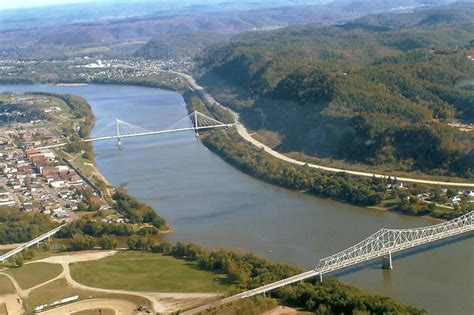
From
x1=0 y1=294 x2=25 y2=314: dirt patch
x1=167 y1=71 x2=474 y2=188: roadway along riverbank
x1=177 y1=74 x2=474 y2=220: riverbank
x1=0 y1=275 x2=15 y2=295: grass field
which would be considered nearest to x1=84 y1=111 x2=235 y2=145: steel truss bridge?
x1=167 y1=71 x2=474 y2=188: roadway along riverbank

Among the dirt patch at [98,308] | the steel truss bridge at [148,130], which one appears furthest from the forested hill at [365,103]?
the dirt patch at [98,308]

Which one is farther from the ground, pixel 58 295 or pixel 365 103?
pixel 365 103

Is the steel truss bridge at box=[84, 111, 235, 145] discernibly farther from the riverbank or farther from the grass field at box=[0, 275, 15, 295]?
the grass field at box=[0, 275, 15, 295]

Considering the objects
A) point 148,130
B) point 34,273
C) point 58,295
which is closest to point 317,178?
point 34,273

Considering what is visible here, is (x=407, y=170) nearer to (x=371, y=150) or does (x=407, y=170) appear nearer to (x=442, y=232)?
(x=371, y=150)

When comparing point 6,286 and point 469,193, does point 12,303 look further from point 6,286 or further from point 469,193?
point 469,193

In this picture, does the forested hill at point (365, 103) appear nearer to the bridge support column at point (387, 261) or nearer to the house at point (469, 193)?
the house at point (469, 193)
